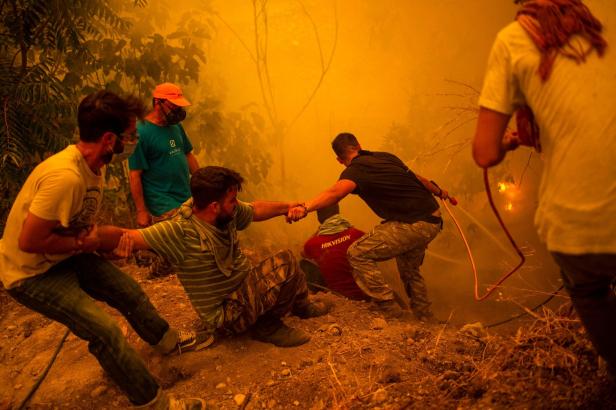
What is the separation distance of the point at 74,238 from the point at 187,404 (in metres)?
1.17

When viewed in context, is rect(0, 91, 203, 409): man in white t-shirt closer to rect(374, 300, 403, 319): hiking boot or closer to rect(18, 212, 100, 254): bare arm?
rect(18, 212, 100, 254): bare arm

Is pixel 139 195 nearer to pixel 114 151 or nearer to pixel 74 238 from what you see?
pixel 114 151

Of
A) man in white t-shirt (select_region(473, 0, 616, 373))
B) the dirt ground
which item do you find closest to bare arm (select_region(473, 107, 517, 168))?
man in white t-shirt (select_region(473, 0, 616, 373))

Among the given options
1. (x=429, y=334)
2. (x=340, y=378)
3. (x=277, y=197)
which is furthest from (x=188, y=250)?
(x=277, y=197)

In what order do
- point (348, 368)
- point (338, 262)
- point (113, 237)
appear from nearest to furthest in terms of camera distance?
1. point (113, 237)
2. point (348, 368)
3. point (338, 262)

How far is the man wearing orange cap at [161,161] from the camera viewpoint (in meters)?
4.06

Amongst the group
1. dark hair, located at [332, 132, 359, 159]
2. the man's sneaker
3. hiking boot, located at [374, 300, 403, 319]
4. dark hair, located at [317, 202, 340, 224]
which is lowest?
hiking boot, located at [374, 300, 403, 319]

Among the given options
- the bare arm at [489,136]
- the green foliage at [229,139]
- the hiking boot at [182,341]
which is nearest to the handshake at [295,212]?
the hiking boot at [182,341]

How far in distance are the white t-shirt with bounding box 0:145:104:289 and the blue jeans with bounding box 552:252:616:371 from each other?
7.41 ft

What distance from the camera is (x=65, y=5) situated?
13.6 feet

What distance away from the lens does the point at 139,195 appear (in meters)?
4.17

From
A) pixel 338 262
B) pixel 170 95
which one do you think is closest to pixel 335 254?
pixel 338 262

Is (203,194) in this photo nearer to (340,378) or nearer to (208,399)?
(208,399)

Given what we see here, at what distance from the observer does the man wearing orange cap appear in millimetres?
4062
